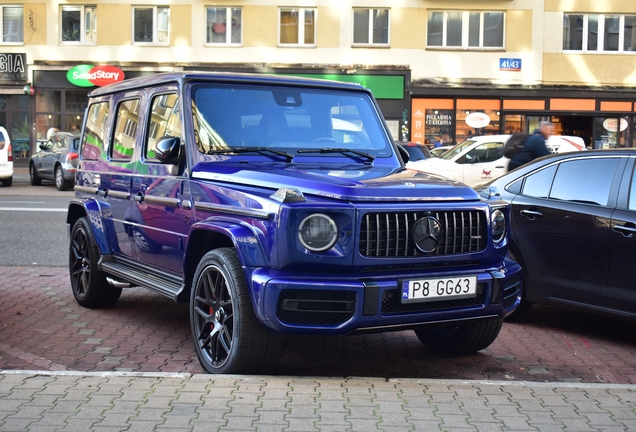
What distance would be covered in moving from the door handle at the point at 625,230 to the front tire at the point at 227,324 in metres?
2.84

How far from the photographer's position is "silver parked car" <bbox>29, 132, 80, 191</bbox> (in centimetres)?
2227

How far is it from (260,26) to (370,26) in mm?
4002

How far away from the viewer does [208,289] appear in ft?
16.7

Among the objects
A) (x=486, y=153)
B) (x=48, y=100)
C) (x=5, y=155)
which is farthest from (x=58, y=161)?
(x=486, y=153)

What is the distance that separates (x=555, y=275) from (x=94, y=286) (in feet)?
12.7

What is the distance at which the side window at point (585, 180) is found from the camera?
255 inches

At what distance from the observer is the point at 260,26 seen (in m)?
30.2

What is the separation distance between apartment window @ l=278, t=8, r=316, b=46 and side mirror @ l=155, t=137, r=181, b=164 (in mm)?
25210

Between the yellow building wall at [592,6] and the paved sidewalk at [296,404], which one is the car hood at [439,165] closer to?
the yellow building wall at [592,6]

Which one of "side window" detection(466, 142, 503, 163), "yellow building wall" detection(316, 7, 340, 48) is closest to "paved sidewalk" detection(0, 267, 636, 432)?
"side window" detection(466, 142, 503, 163)

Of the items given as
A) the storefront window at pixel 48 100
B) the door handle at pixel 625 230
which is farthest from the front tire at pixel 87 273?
the storefront window at pixel 48 100

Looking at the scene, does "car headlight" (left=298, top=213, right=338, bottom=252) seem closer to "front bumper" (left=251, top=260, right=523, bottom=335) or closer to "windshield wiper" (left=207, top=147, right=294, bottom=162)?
"front bumper" (left=251, top=260, right=523, bottom=335)

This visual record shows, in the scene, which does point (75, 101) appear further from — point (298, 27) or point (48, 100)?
point (298, 27)

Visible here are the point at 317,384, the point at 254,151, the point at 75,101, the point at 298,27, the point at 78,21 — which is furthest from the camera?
the point at 75,101
